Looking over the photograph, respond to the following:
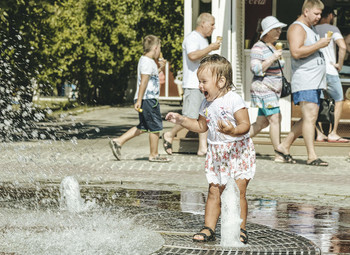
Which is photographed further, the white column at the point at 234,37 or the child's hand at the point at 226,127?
the white column at the point at 234,37

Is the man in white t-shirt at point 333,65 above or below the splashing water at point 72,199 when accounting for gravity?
above

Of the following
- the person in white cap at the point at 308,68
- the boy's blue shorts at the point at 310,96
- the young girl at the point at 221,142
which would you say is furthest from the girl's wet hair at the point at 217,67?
the boy's blue shorts at the point at 310,96

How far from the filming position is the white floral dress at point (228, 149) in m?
5.36

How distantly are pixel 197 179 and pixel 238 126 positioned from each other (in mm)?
3624

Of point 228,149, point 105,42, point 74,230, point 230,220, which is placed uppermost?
point 105,42

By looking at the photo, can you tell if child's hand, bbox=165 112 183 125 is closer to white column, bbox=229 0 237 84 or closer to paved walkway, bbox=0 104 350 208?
paved walkway, bbox=0 104 350 208

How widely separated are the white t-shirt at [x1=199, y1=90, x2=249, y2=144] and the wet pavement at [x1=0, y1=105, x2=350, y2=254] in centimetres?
76

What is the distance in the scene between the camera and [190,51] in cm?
1075

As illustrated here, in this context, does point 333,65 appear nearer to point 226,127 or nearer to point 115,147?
point 115,147

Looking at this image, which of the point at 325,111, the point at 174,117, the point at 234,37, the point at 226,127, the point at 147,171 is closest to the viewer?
the point at 226,127

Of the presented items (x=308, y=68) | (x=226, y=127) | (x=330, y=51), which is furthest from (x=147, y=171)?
(x=226, y=127)

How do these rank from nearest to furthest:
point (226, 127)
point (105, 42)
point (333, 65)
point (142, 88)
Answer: point (226, 127)
point (142, 88)
point (333, 65)
point (105, 42)

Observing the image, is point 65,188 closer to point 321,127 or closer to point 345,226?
point 345,226

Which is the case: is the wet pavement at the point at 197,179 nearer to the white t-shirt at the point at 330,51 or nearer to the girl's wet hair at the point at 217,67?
the girl's wet hair at the point at 217,67
